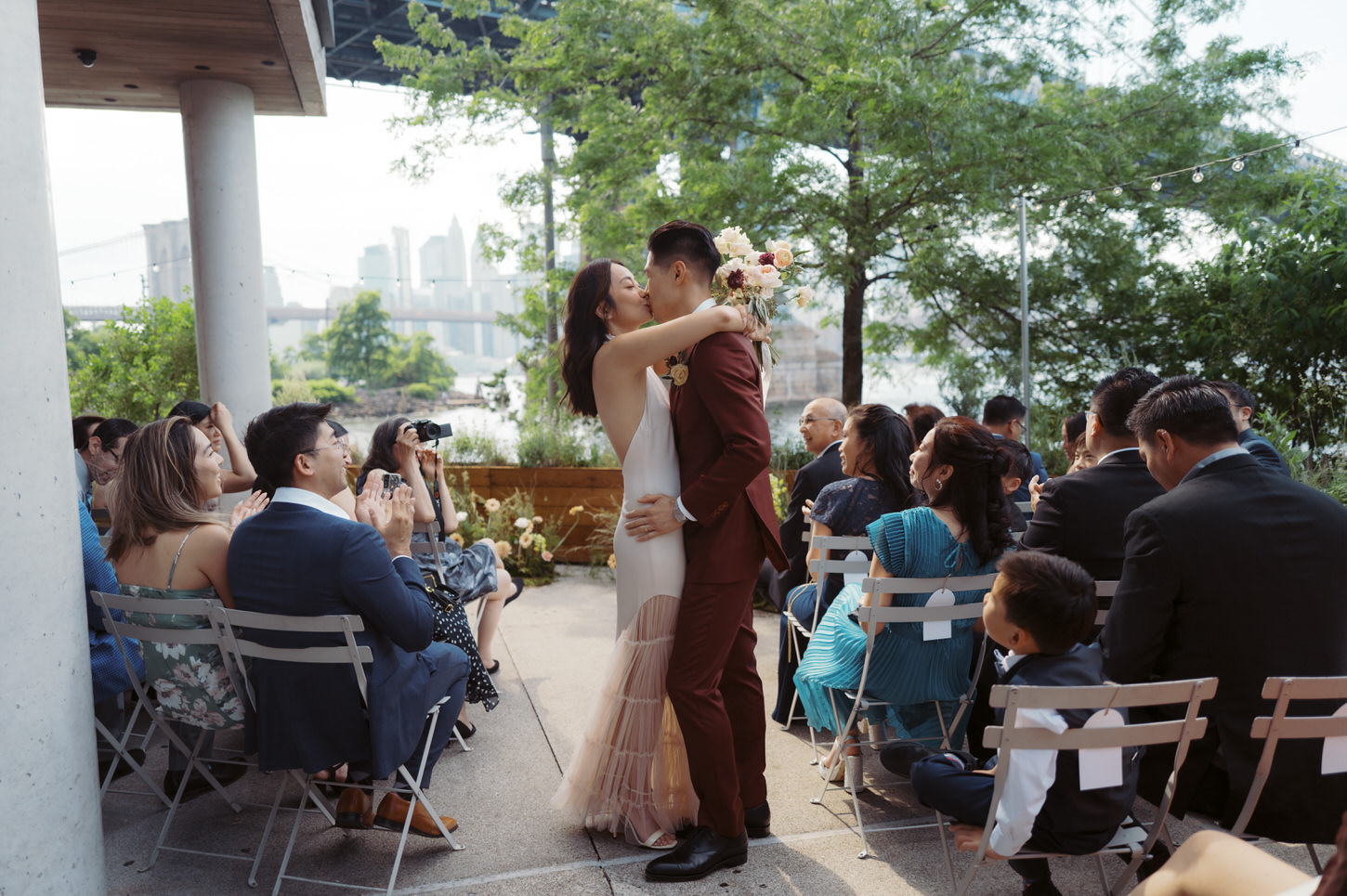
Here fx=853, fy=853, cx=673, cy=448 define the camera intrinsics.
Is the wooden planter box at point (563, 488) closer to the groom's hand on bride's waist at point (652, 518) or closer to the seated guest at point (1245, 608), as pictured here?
the groom's hand on bride's waist at point (652, 518)

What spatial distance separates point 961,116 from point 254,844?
691 centimetres

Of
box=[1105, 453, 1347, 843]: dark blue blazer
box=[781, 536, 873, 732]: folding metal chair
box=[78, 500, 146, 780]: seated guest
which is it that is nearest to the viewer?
box=[1105, 453, 1347, 843]: dark blue blazer

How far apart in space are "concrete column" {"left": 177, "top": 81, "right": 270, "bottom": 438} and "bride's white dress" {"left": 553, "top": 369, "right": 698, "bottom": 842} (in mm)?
4069

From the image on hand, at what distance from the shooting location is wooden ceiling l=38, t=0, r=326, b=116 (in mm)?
4453

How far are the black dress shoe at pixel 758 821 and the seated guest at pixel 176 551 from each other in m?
1.66

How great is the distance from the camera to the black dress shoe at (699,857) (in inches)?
101

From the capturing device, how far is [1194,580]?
7.04 feet

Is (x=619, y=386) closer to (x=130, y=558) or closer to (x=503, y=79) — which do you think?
(x=130, y=558)

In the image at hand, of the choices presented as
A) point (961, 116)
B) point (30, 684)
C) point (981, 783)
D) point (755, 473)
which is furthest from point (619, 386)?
point (961, 116)

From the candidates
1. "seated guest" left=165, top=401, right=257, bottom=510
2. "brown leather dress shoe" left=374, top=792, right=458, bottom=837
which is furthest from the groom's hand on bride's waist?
"seated guest" left=165, top=401, right=257, bottom=510

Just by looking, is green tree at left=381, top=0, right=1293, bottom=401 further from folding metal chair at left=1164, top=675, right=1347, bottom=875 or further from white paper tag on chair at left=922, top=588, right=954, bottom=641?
folding metal chair at left=1164, top=675, right=1347, bottom=875

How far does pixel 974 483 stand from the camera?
282 centimetres

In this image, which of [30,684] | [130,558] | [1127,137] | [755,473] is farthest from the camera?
[1127,137]

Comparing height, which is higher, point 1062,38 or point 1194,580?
point 1062,38
